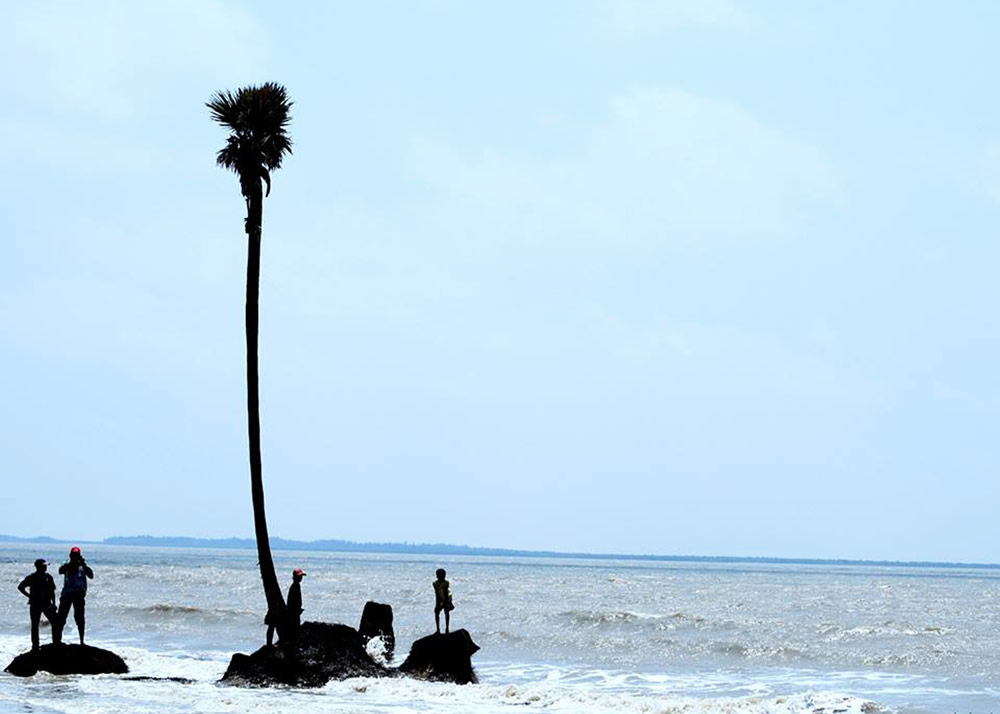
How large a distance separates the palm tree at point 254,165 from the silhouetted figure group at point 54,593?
3.38 metres

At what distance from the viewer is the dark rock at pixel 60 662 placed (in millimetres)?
23547

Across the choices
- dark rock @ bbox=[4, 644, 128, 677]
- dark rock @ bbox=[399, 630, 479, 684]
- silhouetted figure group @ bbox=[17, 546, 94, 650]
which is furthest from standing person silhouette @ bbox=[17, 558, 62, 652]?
dark rock @ bbox=[399, 630, 479, 684]

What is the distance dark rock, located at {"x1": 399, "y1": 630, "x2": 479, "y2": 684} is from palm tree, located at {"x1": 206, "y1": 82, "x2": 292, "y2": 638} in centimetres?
329

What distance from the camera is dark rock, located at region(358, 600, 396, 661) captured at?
2623 cm

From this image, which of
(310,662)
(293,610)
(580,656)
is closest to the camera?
(310,662)

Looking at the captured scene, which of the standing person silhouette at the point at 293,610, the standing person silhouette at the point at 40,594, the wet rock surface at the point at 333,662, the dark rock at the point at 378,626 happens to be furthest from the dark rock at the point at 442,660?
the standing person silhouette at the point at 40,594

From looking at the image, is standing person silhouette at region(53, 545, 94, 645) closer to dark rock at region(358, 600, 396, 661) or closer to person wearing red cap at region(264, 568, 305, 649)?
person wearing red cap at region(264, 568, 305, 649)

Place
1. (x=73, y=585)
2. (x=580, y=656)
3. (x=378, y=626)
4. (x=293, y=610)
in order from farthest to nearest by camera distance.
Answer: (x=580, y=656)
(x=378, y=626)
(x=293, y=610)
(x=73, y=585)

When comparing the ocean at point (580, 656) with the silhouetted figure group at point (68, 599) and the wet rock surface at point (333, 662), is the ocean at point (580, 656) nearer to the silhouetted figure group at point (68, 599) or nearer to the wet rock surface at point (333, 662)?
the wet rock surface at point (333, 662)

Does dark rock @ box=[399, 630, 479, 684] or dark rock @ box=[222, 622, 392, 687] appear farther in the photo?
dark rock @ box=[399, 630, 479, 684]

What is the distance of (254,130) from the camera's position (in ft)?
87.7

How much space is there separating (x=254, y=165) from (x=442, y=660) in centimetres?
1032

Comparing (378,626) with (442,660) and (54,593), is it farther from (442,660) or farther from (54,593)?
(54,593)

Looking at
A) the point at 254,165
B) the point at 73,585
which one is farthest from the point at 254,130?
the point at 73,585
